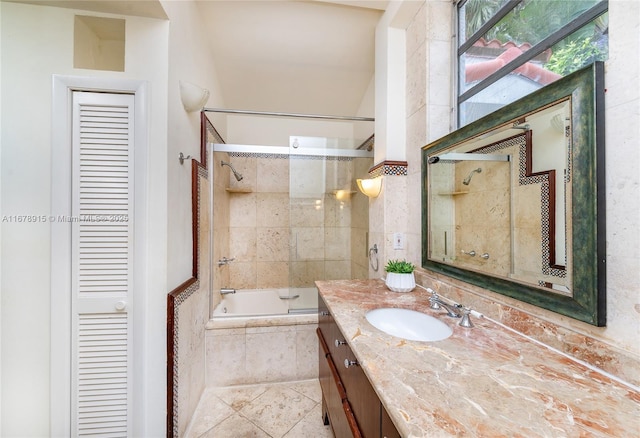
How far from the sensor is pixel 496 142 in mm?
1068

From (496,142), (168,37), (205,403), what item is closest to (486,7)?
(496,142)

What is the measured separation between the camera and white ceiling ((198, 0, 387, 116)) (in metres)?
1.99

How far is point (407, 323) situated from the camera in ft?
3.71

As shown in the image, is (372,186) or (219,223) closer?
(372,186)

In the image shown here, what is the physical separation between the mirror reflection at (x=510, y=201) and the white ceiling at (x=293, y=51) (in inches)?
55.8

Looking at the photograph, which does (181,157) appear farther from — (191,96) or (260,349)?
(260,349)

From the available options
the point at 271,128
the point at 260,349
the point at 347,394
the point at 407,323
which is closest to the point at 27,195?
the point at 260,349

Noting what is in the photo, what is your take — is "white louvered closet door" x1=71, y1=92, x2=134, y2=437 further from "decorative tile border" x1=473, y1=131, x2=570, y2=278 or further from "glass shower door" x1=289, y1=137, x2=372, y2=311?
"decorative tile border" x1=473, y1=131, x2=570, y2=278

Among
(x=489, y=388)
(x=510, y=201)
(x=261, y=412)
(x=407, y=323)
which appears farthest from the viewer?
(x=261, y=412)

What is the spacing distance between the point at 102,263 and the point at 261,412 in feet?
4.48

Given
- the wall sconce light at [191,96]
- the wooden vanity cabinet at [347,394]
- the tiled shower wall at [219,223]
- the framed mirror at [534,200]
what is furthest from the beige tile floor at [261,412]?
the wall sconce light at [191,96]

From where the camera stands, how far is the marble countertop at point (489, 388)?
1.61 ft

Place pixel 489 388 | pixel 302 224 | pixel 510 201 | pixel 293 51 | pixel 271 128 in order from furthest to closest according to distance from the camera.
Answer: pixel 271 128 < pixel 302 224 < pixel 293 51 < pixel 510 201 < pixel 489 388

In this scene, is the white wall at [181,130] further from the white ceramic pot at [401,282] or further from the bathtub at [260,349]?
the white ceramic pot at [401,282]
